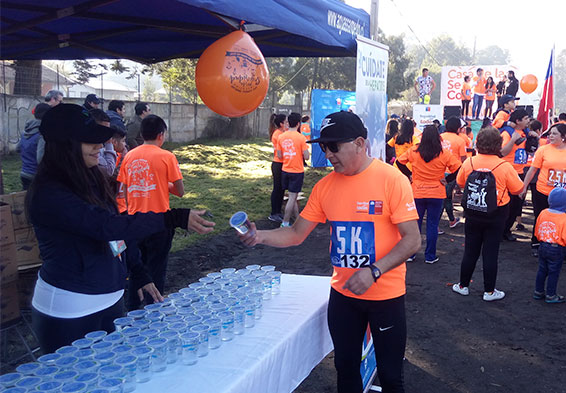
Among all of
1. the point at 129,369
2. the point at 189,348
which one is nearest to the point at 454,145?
the point at 189,348

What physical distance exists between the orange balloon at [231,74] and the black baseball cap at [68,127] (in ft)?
3.76

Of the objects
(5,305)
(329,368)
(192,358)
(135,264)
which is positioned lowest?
(329,368)

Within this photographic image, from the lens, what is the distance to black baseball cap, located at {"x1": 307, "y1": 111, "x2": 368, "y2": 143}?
243 cm

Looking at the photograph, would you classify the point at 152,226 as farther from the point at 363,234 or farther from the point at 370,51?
the point at 370,51

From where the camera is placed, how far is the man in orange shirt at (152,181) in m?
4.43

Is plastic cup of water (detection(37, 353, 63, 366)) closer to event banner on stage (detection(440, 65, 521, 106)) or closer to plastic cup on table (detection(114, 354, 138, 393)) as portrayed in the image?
plastic cup on table (detection(114, 354, 138, 393))

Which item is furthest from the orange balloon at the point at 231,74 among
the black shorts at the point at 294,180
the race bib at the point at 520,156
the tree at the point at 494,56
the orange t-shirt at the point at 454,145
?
the tree at the point at 494,56

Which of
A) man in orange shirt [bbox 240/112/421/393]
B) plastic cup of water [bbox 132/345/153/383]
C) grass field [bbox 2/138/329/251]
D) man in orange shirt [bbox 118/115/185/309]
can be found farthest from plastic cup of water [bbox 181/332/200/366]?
grass field [bbox 2/138/329/251]

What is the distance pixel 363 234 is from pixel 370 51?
3077mm

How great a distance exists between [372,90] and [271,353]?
4.07 metres

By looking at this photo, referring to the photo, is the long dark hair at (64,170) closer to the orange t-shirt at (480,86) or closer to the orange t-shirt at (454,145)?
the orange t-shirt at (454,145)

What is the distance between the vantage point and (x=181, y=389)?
1.91 meters

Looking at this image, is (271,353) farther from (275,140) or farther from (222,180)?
(222,180)

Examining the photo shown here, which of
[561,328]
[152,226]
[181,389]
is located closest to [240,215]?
[152,226]
